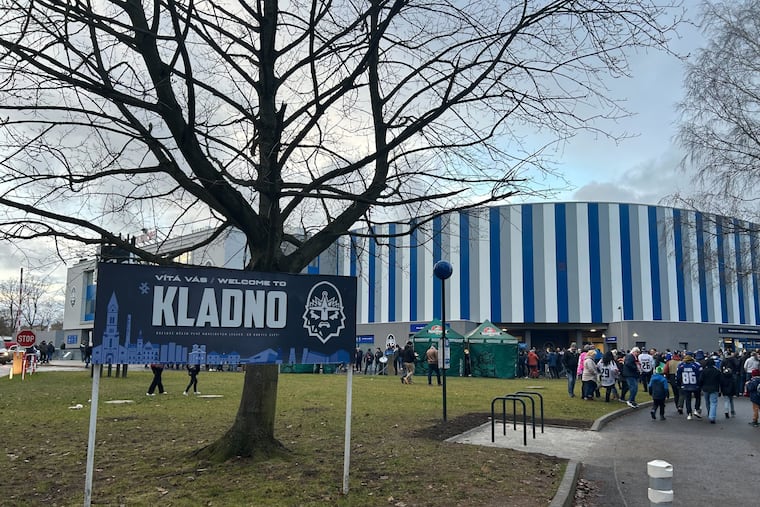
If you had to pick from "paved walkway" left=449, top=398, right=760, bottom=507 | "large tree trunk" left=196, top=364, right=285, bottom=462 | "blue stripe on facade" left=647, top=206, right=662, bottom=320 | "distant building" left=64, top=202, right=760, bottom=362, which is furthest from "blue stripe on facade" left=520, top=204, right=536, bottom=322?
"large tree trunk" left=196, top=364, right=285, bottom=462

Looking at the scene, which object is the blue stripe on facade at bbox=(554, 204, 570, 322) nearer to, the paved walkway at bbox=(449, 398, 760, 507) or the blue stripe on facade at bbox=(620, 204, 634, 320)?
the blue stripe on facade at bbox=(620, 204, 634, 320)

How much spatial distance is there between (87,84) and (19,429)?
7.47m

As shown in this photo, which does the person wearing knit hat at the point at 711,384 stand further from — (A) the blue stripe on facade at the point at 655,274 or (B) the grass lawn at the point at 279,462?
(A) the blue stripe on facade at the point at 655,274

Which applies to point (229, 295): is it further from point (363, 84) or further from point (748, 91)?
point (748, 91)

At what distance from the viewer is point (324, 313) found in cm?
670

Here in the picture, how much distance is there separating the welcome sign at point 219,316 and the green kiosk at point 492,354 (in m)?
25.4

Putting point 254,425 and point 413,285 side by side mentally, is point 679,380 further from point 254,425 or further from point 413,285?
point 413,285

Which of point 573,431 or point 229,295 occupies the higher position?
point 229,295

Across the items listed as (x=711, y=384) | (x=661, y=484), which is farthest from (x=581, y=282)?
(x=661, y=484)

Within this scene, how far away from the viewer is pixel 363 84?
8.41 m

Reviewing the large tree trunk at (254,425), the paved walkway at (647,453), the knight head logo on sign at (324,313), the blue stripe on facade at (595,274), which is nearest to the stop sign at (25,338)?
the large tree trunk at (254,425)

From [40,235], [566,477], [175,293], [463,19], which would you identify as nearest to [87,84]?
[40,235]

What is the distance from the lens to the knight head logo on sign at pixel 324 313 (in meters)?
6.60

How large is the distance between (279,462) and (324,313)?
7.41 ft
